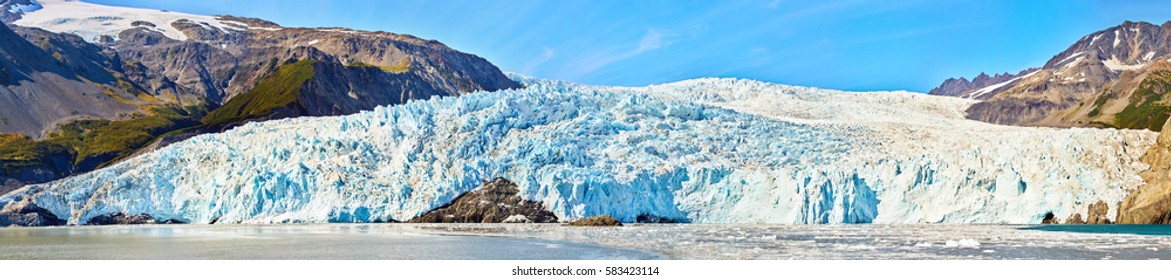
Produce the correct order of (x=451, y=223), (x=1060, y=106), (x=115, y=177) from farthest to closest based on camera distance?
1. (x=1060, y=106)
2. (x=115, y=177)
3. (x=451, y=223)

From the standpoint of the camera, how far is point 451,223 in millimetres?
29453

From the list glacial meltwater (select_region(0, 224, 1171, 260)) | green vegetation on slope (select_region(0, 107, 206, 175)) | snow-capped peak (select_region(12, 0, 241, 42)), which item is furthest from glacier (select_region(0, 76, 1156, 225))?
snow-capped peak (select_region(12, 0, 241, 42))

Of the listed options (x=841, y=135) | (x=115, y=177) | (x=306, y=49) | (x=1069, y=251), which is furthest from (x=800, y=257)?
(x=306, y=49)

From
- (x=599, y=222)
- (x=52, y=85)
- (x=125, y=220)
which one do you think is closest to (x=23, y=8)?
(x=52, y=85)

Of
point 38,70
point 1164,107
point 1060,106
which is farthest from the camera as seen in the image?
point 1060,106

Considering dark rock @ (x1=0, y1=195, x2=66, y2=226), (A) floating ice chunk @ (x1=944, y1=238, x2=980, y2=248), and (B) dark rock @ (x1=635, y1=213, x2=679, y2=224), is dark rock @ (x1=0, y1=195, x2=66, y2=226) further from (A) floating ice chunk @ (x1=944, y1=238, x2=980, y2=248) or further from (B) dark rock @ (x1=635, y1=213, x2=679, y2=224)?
(A) floating ice chunk @ (x1=944, y1=238, x2=980, y2=248)

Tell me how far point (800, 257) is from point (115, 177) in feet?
91.4

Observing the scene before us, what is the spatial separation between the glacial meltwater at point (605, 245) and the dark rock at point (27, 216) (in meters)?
10.1

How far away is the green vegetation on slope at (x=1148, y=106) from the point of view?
76562 millimetres

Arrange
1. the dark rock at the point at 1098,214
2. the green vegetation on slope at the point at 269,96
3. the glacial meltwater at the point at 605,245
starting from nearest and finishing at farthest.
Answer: the glacial meltwater at the point at 605,245 → the dark rock at the point at 1098,214 → the green vegetation on slope at the point at 269,96

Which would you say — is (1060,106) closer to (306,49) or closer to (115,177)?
(306,49)

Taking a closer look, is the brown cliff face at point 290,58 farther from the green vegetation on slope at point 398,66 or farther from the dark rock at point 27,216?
the dark rock at point 27,216

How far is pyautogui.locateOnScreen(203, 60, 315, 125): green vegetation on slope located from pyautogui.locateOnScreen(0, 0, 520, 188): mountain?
0.71 feet

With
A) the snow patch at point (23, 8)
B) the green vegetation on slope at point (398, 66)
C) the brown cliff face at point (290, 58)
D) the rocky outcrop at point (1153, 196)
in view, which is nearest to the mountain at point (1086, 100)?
the rocky outcrop at point (1153, 196)
